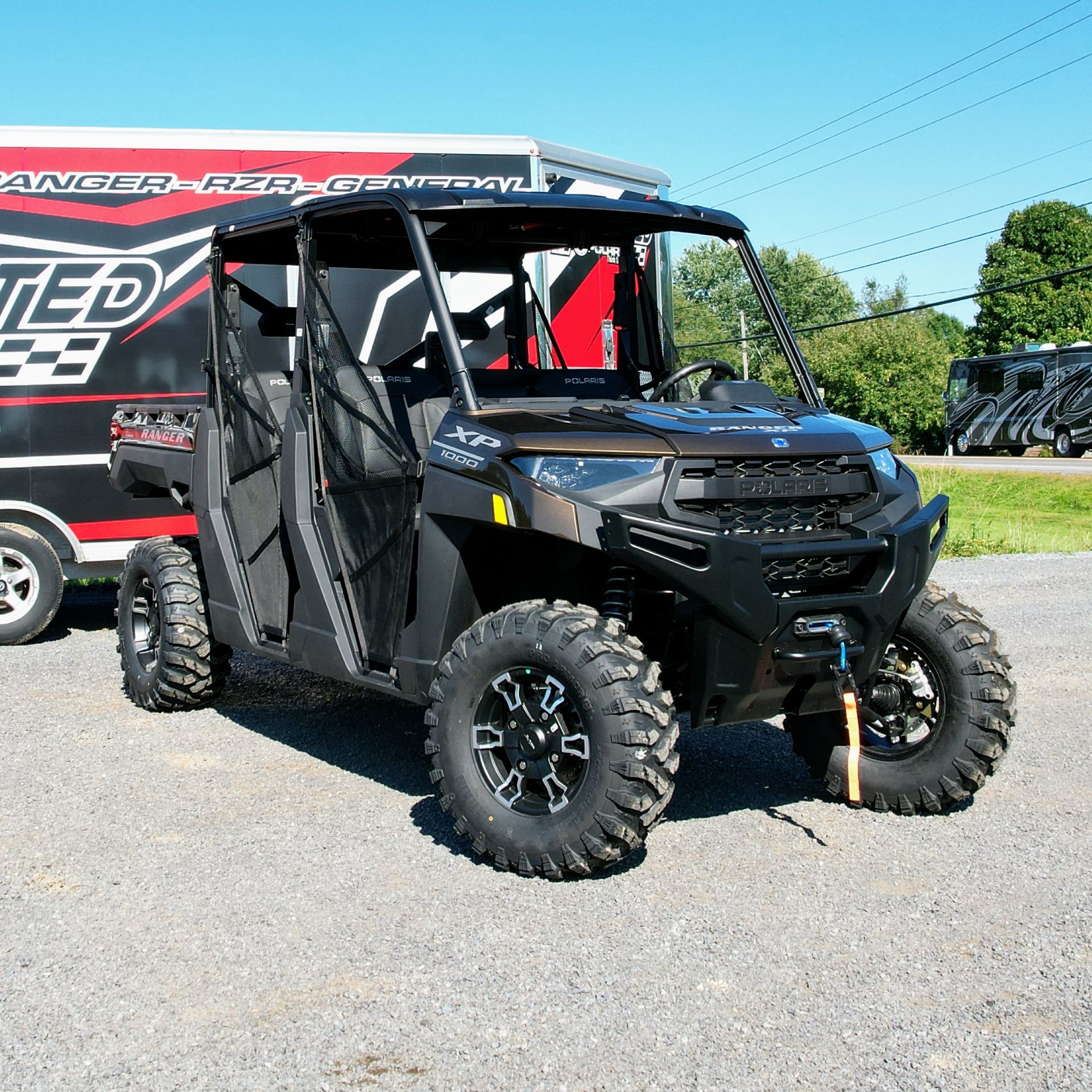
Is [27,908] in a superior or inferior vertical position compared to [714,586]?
inferior

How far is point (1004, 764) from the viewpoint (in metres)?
5.94

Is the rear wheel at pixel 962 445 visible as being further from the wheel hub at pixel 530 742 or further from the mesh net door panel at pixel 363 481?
the wheel hub at pixel 530 742

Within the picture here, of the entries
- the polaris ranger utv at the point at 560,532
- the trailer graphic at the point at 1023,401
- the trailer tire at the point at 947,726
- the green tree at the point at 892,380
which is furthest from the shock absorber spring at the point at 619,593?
the green tree at the point at 892,380

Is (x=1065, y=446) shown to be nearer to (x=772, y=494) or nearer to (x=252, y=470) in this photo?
(x=252, y=470)

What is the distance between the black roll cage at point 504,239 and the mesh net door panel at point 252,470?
1.40ft

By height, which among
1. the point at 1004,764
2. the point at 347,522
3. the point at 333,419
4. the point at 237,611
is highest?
the point at 333,419

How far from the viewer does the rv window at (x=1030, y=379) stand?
38.9 meters

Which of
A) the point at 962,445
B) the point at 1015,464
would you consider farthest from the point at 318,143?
the point at 962,445

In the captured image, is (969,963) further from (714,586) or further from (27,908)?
(27,908)

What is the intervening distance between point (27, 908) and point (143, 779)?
5.03ft

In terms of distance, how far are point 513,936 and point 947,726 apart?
201 cm

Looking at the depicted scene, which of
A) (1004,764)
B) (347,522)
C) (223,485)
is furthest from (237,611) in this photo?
(1004,764)

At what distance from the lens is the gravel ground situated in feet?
10.7

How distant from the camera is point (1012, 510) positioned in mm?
22453
